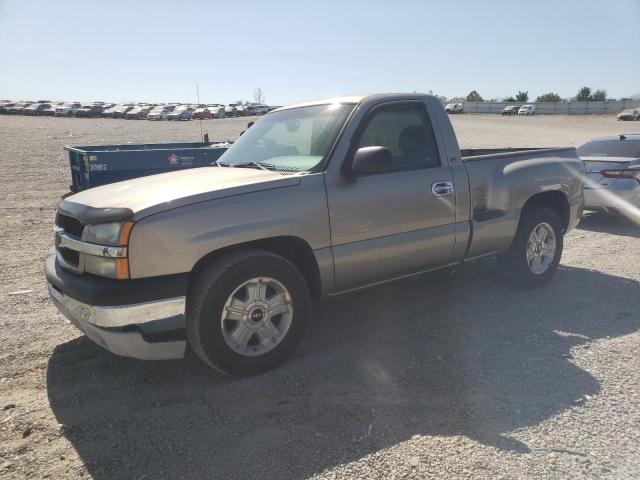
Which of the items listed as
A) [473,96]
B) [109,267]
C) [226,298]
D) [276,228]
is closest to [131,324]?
[109,267]

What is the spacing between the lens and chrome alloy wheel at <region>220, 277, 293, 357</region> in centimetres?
348

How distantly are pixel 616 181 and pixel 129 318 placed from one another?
25.9 ft

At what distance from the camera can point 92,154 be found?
7.34 m

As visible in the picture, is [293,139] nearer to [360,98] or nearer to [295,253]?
[360,98]

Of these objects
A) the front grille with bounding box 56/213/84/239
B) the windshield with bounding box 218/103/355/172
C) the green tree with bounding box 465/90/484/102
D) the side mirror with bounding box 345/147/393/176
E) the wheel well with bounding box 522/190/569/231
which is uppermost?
the green tree with bounding box 465/90/484/102

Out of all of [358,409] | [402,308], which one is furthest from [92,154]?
[358,409]

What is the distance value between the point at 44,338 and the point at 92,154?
3855 mm

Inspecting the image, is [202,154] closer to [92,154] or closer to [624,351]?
[92,154]

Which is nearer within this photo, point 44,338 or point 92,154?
point 44,338

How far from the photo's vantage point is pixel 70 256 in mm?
3514

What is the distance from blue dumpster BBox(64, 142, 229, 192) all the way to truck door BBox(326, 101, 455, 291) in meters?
4.69

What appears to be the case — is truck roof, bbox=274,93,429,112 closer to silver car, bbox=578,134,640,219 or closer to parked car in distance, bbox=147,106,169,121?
silver car, bbox=578,134,640,219

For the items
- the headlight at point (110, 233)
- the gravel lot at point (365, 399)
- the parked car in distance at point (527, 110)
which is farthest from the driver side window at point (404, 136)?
the parked car in distance at point (527, 110)

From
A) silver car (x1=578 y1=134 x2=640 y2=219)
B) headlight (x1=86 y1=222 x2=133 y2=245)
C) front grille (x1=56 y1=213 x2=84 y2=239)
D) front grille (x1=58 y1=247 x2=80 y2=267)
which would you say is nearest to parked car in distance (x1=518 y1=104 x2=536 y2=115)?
silver car (x1=578 y1=134 x2=640 y2=219)
